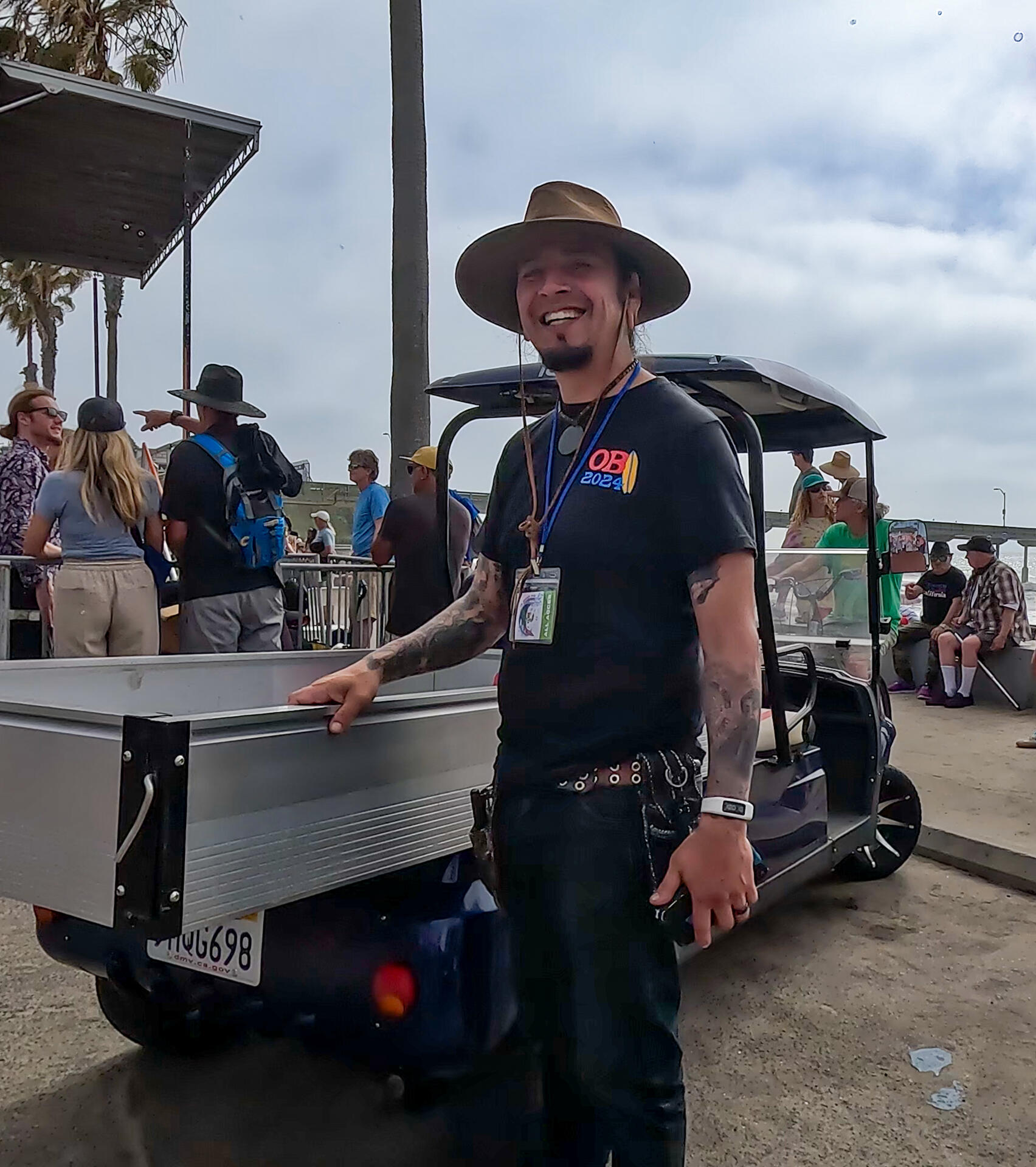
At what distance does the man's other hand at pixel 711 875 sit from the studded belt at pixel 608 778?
143 mm

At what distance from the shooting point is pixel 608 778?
174 centimetres

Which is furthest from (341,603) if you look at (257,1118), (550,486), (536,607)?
(536,607)

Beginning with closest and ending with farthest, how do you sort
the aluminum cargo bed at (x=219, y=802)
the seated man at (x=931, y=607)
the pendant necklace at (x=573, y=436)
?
1. the aluminum cargo bed at (x=219, y=802)
2. the pendant necklace at (x=573, y=436)
3. the seated man at (x=931, y=607)

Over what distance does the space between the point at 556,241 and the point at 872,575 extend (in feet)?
8.98

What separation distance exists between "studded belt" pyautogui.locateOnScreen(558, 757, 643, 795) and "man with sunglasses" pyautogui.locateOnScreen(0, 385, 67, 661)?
4749 millimetres

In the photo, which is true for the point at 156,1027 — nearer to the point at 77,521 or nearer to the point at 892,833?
the point at 77,521

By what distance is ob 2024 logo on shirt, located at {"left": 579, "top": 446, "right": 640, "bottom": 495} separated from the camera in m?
1.76

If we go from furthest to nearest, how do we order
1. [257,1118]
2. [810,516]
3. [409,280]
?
[409,280] < [810,516] < [257,1118]

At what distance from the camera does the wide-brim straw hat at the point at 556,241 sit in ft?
6.34

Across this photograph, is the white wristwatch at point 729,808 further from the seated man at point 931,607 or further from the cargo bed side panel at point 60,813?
the seated man at point 931,607

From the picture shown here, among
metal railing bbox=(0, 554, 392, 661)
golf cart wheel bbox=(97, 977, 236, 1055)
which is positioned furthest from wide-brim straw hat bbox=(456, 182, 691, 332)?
metal railing bbox=(0, 554, 392, 661)

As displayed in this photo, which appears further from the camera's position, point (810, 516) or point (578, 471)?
point (810, 516)

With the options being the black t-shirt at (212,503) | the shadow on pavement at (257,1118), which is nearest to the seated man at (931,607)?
the black t-shirt at (212,503)

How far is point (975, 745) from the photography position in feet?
25.7
